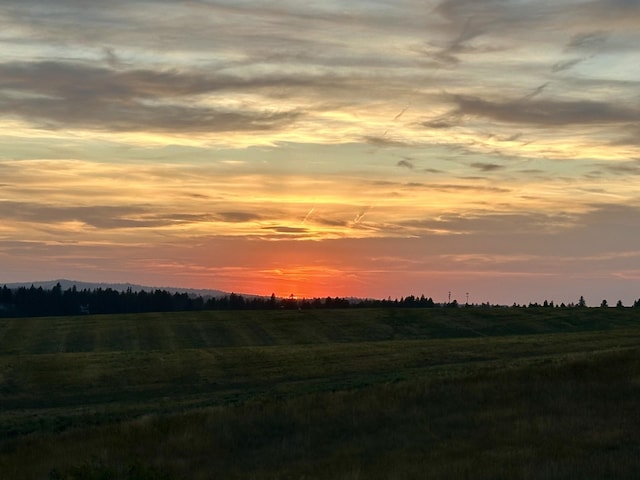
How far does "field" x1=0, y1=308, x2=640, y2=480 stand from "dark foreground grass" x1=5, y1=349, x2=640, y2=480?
58 mm

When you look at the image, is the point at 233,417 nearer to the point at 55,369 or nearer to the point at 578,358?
the point at 578,358

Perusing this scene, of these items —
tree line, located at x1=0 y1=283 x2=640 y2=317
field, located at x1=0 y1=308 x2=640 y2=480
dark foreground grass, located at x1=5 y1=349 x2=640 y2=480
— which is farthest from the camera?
tree line, located at x1=0 y1=283 x2=640 y2=317

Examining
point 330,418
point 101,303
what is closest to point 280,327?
point 330,418

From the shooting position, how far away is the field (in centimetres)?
1984

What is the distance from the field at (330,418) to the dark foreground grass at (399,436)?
0.19 feet

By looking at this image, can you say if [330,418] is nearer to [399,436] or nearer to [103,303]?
[399,436]

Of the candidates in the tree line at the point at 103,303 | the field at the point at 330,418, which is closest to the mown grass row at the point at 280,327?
the field at the point at 330,418

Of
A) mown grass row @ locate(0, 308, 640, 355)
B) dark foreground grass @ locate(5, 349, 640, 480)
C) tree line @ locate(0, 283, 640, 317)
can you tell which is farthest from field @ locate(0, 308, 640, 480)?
tree line @ locate(0, 283, 640, 317)

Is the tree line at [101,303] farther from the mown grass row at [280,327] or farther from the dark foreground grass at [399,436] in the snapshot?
the dark foreground grass at [399,436]

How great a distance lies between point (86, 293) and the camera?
187500 millimetres

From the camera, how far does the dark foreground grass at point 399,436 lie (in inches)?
757

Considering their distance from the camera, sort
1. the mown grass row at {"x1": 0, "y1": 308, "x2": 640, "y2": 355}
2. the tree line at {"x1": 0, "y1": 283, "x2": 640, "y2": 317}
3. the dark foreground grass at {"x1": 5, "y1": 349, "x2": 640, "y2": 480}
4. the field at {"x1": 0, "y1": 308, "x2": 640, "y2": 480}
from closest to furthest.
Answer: the dark foreground grass at {"x1": 5, "y1": 349, "x2": 640, "y2": 480}, the field at {"x1": 0, "y1": 308, "x2": 640, "y2": 480}, the mown grass row at {"x1": 0, "y1": 308, "x2": 640, "y2": 355}, the tree line at {"x1": 0, "y1": 283, "x2": 640, "y2": 317}

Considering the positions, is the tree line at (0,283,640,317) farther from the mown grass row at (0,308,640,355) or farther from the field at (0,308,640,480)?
the field at (0,308,640,480)

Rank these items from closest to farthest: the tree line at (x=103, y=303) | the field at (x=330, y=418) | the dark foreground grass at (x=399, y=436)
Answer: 1. the dark foreground grass at (x=399, y=436)
2. the field at (x=330, y=418)
3. the tree line at (x=103, y=303)
